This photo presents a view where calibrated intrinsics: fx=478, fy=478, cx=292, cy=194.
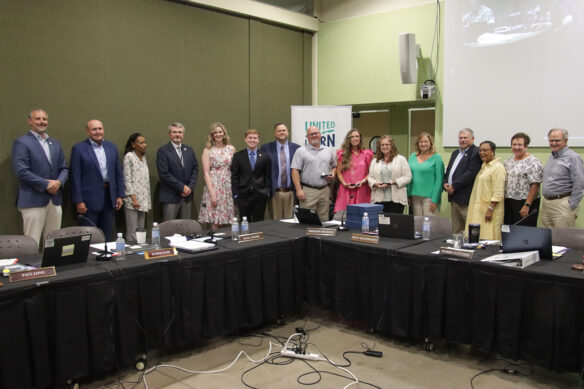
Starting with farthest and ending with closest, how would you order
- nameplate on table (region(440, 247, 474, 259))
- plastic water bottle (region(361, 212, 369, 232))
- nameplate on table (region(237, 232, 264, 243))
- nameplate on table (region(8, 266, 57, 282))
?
plastic water bottle (region(361, 212, 369, 232)), nameplate on table (region(237, 232, 264, 243)), nameplate on table (region(440, 247, 474, 259)), nameplate on table (region(8, 266, 57, 282))

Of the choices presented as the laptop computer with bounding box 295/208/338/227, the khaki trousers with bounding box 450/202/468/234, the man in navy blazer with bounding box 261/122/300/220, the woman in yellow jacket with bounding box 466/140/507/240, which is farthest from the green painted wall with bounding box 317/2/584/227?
the laptop computer with bounding box 295/208/338/227

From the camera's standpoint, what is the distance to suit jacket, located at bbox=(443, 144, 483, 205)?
16.3 feet

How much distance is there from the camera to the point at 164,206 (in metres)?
5.39

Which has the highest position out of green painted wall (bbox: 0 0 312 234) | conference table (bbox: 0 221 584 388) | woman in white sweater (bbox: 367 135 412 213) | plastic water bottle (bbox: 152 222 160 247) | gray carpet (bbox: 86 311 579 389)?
green painted wall (bbox: 0 0 312 234)

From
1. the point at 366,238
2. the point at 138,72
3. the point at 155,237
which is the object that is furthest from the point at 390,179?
the point at 138,72

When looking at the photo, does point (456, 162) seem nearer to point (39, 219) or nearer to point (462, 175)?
point (462, 175)

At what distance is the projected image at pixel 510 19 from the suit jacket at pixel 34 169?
500 centimetres

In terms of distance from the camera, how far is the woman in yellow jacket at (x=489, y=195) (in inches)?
182

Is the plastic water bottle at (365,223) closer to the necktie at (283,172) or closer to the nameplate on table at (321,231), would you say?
the nameplate on table at (321,231)

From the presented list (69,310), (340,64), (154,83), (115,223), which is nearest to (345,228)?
(69,310)

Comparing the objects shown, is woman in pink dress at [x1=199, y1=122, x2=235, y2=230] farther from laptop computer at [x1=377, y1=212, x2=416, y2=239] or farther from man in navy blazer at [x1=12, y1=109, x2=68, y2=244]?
laptop computer at [x1=377, y1=212, x2=416, y2=239]

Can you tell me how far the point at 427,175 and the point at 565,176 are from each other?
1.31 metres

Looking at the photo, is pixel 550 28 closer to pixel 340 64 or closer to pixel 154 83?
pixel 340 64

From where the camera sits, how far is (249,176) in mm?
5293
